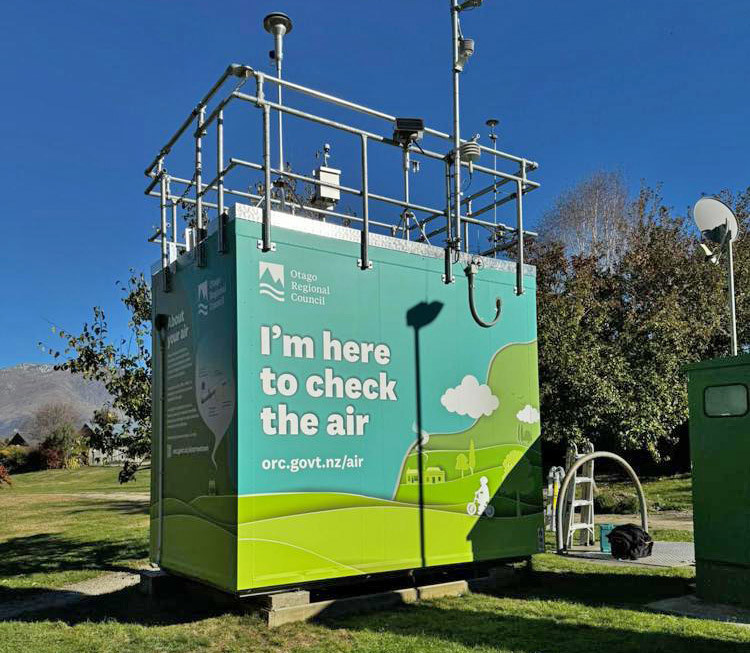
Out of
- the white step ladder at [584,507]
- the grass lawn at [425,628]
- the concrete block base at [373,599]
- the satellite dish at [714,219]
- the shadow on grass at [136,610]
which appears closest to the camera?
the grass lawn at [425,628]

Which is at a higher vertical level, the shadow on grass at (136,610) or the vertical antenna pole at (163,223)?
the vertical antenna pole at (163,223)

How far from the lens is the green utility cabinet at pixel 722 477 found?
22.4ft

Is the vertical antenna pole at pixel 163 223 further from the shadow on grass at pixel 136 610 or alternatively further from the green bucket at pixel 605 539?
the green bucket at pixel 605 539

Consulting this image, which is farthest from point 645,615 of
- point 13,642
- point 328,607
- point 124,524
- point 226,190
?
point 124,524

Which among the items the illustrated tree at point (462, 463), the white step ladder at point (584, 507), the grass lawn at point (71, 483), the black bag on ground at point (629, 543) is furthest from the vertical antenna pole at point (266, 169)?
the grass lawn at point (71, 483)

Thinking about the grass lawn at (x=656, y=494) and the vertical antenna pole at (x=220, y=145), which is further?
the grass lawn at (x=656, y=494)

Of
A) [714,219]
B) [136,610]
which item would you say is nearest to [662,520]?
[714,219]

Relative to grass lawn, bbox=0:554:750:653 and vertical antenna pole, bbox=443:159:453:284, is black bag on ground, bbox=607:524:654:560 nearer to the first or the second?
grass lawn, bbox=0:554:750:653

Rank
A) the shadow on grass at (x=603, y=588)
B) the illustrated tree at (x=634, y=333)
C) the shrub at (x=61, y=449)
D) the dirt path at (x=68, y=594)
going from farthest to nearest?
the shrub at (x=61, y=449), the illustrated tree at (x=634, y=333), the dirt path at (x=68, y=594), the shadow on grass at (x=603, y=588)

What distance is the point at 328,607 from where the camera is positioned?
6.61 metres

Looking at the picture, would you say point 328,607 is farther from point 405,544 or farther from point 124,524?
point 124,524

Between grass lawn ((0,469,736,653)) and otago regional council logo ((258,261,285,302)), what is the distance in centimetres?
289

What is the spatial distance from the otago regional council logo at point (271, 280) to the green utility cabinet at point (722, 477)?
4.27 m

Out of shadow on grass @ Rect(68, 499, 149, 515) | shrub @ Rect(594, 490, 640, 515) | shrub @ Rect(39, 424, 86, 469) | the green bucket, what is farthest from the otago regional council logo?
shrub @ Rect(39, 424, 86, 469)
